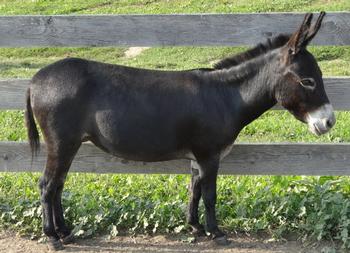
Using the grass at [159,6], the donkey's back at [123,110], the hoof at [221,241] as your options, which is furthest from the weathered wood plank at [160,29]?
the grass at [159,6]

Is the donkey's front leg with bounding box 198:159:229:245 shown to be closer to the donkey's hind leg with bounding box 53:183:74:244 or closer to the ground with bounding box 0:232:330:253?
the ground with bounding box 0:232:330:253

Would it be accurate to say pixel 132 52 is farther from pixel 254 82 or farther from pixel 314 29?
pixel 314 29

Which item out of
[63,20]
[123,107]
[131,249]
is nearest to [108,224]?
[131,249]

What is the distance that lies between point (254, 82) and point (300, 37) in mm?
546

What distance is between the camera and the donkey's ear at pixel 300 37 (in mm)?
4582

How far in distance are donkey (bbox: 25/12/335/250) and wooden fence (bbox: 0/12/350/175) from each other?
32 cm

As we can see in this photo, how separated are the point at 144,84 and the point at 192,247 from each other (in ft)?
4.47

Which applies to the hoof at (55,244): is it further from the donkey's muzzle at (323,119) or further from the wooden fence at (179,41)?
the donkey's muzzle at (323,119)

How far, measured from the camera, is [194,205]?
531 cm

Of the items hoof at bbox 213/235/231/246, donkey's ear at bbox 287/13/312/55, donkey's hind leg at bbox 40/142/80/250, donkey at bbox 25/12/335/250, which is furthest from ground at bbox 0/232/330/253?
donkey's ear at bbox 287/13/312/55

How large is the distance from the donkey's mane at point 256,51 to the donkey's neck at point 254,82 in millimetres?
37

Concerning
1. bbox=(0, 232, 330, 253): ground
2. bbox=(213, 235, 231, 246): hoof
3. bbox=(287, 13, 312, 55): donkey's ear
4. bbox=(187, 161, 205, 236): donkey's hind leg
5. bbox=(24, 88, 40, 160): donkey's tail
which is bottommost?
bbox=(0, 232, 330, 253): ground

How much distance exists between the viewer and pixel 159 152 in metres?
5.00

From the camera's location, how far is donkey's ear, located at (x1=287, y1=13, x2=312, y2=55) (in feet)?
15.0
